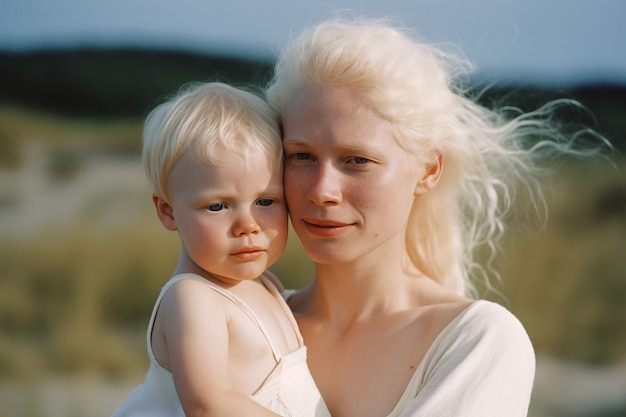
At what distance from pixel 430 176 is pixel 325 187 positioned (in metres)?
0.38

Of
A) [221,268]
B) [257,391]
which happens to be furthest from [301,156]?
[257,391]

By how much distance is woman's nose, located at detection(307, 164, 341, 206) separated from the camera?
2.14 m

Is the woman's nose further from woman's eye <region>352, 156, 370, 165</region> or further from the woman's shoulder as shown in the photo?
the woman's shoulder

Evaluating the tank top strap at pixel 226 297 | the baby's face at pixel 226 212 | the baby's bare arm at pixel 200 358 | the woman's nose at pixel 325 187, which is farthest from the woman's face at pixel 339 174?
the baby's bare arm at pixel 200 358

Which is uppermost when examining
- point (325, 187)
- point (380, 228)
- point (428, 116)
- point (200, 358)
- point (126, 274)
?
point (428, 116)

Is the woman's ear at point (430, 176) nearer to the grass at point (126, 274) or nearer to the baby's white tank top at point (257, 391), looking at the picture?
the baby's white tank top at point (257, 391)

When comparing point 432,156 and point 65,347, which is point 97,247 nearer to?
point 65,347

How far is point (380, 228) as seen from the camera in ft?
7.31

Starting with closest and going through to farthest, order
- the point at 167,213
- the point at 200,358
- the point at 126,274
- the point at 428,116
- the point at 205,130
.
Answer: the point at 200,358 → the point at 205,130 → the point at 167,213 → the point at 428,116 → the point at 126,274

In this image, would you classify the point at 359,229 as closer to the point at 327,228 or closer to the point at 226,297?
the point at 327,228

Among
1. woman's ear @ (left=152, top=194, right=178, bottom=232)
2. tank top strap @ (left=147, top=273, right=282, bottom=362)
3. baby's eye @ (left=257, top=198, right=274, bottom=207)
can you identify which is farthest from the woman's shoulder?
woman's ear @ (left=152, top=194, right=178, bottom=232)

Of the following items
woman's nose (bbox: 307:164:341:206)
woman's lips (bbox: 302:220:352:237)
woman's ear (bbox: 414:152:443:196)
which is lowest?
woman's lips (bbox: 302:220:352:237)

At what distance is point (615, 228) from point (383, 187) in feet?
14.5

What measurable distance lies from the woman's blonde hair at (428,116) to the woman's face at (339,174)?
0.05 metres
